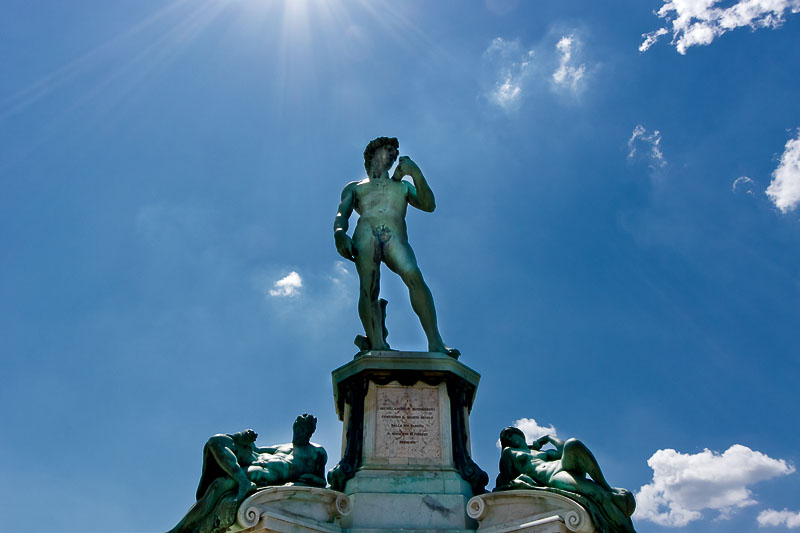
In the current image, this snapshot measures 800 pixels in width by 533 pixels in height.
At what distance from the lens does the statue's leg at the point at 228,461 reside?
875 centimetres

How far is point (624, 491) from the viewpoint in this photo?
8812 mm

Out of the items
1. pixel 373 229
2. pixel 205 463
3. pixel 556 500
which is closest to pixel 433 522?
pixel 556 500

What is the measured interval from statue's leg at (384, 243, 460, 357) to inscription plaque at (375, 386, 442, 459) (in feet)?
3.75

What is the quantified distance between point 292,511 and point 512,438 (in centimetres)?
336

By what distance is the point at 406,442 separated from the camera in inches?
388

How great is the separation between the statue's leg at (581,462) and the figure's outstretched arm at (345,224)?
4.89 m

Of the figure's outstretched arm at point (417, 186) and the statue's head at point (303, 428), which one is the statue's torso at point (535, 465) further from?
the figure's outstretched arm at point (417, 186)

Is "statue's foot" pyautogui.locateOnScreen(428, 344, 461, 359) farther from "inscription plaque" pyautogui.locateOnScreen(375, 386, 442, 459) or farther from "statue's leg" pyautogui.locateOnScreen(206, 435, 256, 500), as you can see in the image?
"statue's leg" pyautogui.locateOnScreen(206, 435, 256, 500)

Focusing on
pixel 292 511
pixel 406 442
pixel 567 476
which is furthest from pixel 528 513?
pixel 292 511

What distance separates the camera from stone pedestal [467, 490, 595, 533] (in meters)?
8.13

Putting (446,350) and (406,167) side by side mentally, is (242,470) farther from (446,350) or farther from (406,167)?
(406,167)

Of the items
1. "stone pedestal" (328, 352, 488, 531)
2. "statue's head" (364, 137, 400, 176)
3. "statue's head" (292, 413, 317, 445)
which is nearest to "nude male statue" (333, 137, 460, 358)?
"statue's head" (364, 137, 400, 176)

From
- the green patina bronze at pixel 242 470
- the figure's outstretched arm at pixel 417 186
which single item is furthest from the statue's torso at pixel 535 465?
the figure's outstretched arm at pixel 417 186

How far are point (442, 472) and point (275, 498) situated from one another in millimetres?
2319
